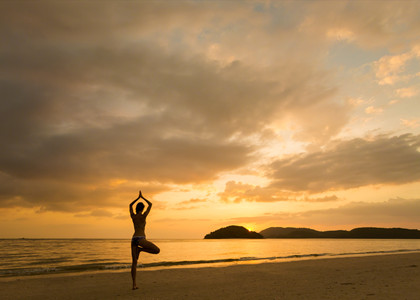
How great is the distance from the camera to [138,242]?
11.2 m

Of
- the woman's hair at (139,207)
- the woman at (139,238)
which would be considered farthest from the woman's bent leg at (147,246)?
the woman's hair at (139,207)

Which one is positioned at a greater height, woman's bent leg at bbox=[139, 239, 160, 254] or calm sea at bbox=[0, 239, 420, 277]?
woman's bent leg at bbox=[139, 239, 160, 254]

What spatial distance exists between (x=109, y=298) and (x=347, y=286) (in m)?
9.15

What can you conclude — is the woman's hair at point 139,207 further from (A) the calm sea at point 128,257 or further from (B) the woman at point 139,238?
(A) the calm sea at point 128,257

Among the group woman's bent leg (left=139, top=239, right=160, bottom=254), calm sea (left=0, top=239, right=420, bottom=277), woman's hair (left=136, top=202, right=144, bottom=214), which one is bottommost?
calm sea (left=0, top=239, right=420, bottom=277)

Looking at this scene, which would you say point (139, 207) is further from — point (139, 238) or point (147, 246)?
point (147, 246)

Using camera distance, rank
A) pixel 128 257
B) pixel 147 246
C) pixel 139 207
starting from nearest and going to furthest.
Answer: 1. pixel 147 246
2. pixel 139 207
3. pixel 128 257

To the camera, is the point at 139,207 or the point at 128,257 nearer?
the point at 139,207

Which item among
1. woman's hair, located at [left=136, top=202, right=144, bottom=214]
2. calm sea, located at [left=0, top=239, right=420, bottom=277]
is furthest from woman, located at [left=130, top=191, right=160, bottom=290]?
calm sea, located at [left=0, top=239, right=420, bottom=277]

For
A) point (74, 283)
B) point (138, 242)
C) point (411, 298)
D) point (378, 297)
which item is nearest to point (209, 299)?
point (138, 242)

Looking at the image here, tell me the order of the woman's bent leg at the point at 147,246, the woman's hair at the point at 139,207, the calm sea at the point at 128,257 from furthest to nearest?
the calm sea at the point at 128,257, the woman's hair at the point at 139,207, the woman's bent leg at the point at 147,246

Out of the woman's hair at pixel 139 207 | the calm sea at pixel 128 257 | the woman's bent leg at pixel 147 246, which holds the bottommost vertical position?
the calm sea at pixel 128 257

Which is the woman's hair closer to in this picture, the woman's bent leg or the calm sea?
the woman's bent leg

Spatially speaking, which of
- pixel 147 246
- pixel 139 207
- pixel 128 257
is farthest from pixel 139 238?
pixel 128 257
